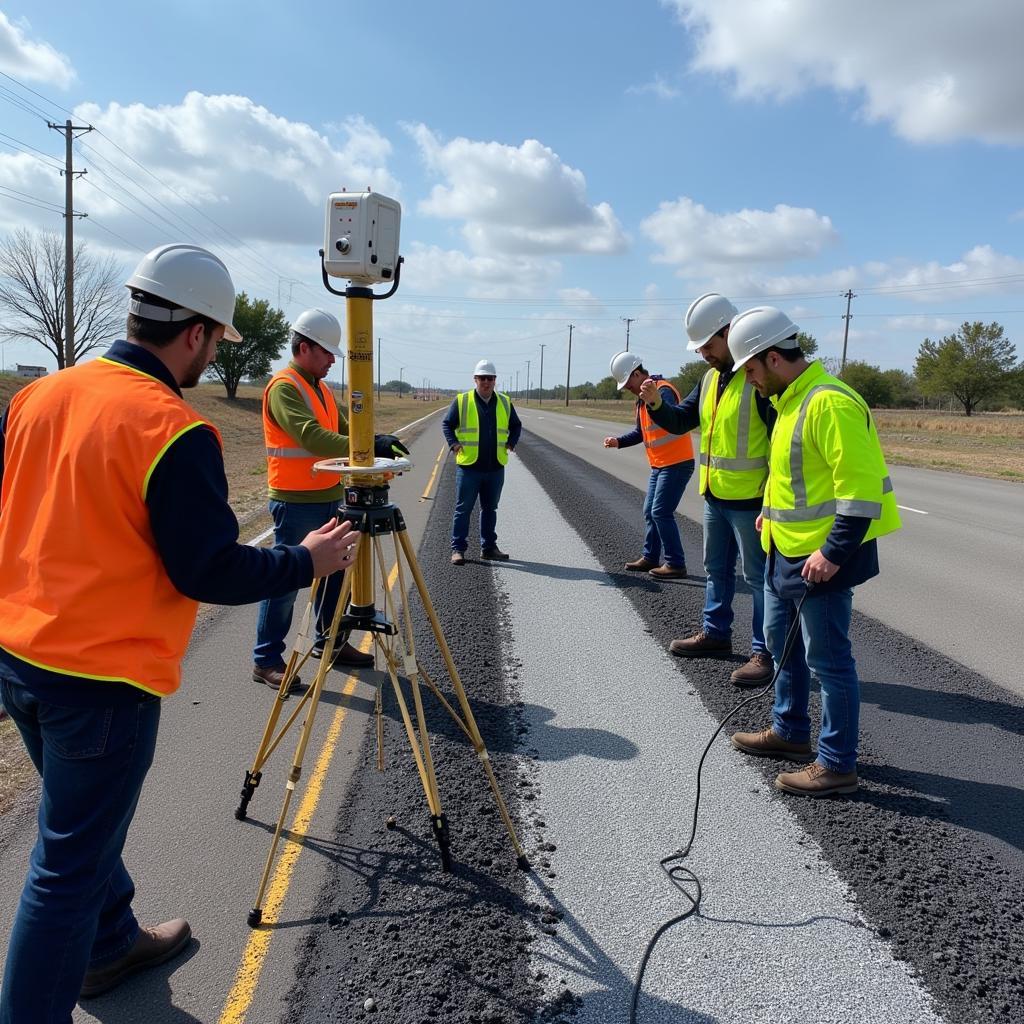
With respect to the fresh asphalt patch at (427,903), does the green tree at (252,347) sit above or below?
above

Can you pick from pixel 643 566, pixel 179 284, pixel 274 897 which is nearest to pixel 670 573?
pixel 643 566

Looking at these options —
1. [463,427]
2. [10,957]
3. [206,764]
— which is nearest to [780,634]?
[206,764]

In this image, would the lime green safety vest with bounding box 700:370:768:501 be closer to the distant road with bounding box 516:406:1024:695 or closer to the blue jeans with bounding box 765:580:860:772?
the blue jeans with bounding box 765:580:860:772

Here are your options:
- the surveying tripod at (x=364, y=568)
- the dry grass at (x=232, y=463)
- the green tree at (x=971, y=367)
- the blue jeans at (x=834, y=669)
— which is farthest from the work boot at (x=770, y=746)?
the green tree at (x=971, y=367)

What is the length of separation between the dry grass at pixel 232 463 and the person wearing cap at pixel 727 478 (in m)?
4.04

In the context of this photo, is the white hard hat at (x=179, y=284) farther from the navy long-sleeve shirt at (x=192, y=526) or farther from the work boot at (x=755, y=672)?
the work boot at (x=755, y=672)

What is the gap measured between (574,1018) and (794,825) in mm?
1480

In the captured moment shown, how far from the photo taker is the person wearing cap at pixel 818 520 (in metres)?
3.32

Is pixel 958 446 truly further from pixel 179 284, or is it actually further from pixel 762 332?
pixel 179 284

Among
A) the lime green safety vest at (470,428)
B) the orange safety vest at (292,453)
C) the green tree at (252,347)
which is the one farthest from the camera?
the green tree at (252,347)

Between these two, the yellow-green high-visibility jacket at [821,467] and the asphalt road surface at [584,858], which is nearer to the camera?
the asphalt road surface at [584,858]

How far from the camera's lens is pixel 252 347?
5156 cm

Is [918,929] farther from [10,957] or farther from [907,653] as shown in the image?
[907,653]

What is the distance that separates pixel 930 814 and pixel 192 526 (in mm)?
3355
